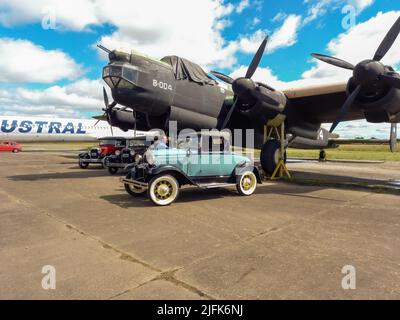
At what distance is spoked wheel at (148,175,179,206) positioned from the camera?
751 cm

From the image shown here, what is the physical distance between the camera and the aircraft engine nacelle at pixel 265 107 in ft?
39.2

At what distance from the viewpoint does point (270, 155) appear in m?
13.5

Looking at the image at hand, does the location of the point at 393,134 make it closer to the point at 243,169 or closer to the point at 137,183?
the point at 243,169

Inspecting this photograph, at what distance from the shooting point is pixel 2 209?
23.9ft

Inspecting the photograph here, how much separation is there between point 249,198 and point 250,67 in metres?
6.33

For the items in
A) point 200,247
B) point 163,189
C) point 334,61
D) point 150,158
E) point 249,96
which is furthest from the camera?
point 249,96

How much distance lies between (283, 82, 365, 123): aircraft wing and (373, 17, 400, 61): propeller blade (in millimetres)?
2273

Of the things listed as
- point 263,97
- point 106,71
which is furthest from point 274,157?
point 106,71

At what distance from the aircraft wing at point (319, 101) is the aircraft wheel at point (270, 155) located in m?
1.83

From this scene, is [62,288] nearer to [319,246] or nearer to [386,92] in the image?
[319,246]

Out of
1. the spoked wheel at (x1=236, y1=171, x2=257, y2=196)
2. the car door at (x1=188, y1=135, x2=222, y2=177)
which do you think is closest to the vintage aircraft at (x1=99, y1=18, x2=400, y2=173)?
the spoked wheel at (x1=236, y1=171, x2=257, y2=196)

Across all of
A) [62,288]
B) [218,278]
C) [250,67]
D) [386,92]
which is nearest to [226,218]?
[218,278]

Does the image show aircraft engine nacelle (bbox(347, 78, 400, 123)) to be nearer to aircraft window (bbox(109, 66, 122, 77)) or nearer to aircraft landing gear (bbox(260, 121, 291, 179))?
aircraft landing gear (bbox(260, 121, 291, 179))

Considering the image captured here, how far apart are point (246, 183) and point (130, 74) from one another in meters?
6.16
